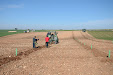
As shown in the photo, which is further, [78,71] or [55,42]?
[55,42]

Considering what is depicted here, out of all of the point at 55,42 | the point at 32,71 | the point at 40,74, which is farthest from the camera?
the point at 55,42

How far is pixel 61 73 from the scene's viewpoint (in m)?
7.62

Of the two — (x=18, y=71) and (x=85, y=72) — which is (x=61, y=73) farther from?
(x=18, y=71)

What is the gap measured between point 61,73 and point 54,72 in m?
0.41

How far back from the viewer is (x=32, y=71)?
7938mm

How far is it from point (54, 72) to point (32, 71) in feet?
3.95

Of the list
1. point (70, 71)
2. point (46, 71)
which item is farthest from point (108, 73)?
point (46, 71)

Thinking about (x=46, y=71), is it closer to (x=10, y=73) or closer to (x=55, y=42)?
(x=10, y=73)

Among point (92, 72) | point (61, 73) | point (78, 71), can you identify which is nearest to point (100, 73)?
point (92, 72)

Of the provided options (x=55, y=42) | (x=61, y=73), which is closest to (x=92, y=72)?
(x=61, y=73)

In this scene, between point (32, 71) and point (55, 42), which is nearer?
point (32, 71)

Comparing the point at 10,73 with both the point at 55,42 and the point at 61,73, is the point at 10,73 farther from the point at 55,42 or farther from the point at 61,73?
the point at 55,42

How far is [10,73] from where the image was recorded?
7535 millimetres

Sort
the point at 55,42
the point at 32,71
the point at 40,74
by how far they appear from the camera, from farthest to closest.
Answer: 1. the point at 55,42
2. the point at 32,71
3. the point at 40,74
